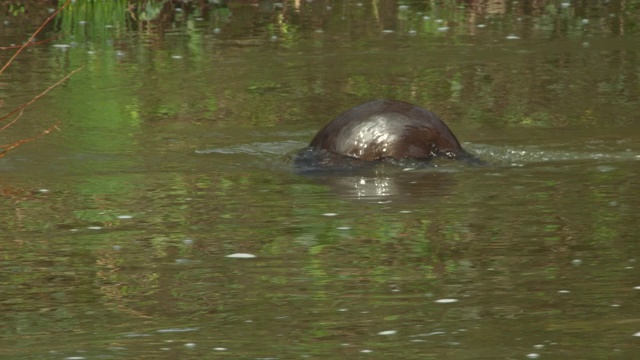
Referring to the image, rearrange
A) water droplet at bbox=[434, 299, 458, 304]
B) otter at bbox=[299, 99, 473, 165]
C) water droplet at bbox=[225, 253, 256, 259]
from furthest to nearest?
otter at bbox=[299, 99, 473, 165] < water droplet at bbox=[225, 253, 256, 259] < water droplet at bbox=[434, 299, 458, 304]

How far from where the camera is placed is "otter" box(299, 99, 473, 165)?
10.9 m

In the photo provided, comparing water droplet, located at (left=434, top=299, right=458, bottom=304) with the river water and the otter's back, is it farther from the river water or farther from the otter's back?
the otter's back

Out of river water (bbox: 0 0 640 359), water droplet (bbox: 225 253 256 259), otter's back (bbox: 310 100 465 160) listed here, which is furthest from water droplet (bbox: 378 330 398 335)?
otter's back (bbox: 310 100 465 160)

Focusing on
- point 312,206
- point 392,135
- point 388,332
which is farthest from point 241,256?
point 392,135

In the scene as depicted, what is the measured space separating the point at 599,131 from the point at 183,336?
20.3 ft

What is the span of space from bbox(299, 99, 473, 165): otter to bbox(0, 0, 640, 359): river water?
0.17 meters

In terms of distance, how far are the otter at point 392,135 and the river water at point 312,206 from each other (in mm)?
173

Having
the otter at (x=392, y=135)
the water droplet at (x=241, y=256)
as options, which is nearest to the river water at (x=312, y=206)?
the water droplet at (x=241, y=256)

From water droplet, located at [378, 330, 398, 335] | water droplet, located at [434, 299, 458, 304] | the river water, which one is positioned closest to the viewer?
water droplet, located at [378, 330, 398, 335]

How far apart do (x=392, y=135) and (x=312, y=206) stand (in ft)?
4.87

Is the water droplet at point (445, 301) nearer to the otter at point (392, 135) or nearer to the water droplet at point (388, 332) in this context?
the water droplet at point (388, 332)

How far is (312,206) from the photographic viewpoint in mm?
9531

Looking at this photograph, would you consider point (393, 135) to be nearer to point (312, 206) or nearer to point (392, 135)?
point (392, 135)

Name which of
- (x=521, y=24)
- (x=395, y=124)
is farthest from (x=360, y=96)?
(x=521, y=24)
